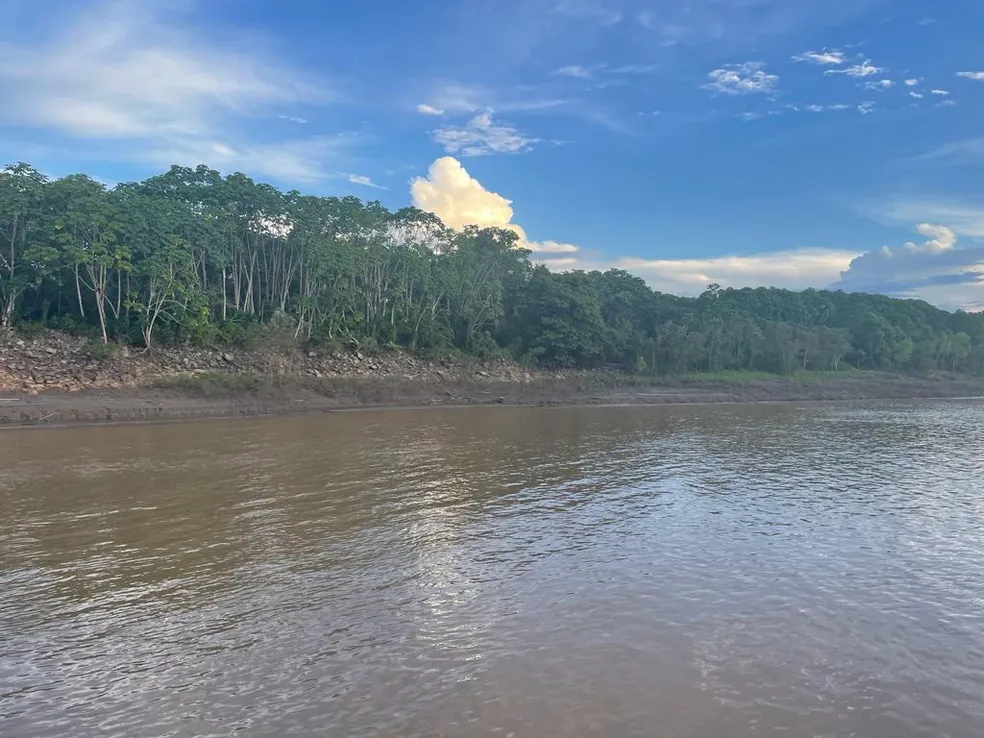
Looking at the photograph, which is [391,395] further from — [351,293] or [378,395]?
[351,293]

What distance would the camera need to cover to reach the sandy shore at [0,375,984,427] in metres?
30.9

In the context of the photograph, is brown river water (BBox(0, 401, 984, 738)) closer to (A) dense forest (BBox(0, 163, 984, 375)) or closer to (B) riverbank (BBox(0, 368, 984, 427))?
(B) riverbank (BBox(0, 368, 984, 427))

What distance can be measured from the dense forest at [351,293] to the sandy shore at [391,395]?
5958mm

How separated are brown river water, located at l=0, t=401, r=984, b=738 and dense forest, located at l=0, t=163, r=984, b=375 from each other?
73.7 ft

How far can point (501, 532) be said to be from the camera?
492 inches

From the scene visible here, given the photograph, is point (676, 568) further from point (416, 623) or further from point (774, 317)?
point (774, 317)

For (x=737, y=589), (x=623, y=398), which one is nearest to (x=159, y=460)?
(x=737, y=589)

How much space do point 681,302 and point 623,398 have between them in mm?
32187

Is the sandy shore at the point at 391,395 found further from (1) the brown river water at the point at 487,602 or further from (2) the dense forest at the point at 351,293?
(1) the brown river water at the point at 487,602

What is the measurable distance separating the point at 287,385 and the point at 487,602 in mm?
32765

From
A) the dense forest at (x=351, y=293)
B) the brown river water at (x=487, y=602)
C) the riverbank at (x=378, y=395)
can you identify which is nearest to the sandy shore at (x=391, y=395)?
the riverbank at (x=378, y=395)

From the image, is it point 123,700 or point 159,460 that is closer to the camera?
point 123,700

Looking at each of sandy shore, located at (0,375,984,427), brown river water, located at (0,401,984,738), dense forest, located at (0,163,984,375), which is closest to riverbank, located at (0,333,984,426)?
sandy shore, located at (0,375,984,427)

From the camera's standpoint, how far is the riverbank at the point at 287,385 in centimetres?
3209
